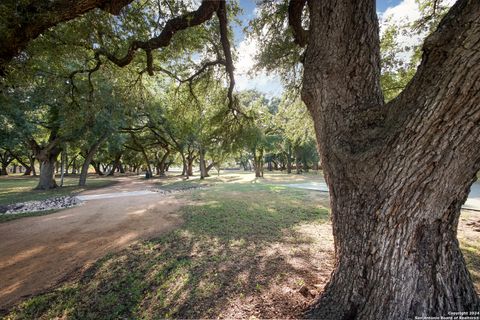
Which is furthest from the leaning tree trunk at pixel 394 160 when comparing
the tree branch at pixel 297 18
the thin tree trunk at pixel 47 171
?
the thin tree trunk at pixel 47 171

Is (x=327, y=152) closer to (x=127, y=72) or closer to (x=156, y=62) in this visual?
(x=156, y=62)

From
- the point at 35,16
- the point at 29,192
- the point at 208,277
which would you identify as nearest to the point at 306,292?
the point at 208,277

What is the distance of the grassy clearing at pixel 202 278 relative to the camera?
2.22 meters

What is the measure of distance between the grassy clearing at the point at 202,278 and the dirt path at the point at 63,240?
433mm

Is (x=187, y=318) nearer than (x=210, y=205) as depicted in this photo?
Yes

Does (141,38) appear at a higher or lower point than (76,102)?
higher

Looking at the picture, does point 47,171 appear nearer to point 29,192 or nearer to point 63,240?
point 29,192

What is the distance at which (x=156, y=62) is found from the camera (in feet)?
20.1

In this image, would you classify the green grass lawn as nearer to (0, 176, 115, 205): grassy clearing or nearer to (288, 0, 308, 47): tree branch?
(288, 0, 308, 47): tree branch

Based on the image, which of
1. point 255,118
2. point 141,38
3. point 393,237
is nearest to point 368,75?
point 393,237

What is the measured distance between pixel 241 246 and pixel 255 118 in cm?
428

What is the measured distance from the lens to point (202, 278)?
2.79 metres

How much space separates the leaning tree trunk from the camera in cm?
131

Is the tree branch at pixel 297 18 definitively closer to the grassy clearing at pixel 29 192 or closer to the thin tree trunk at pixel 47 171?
the grassy clearing at pixel 29 192
